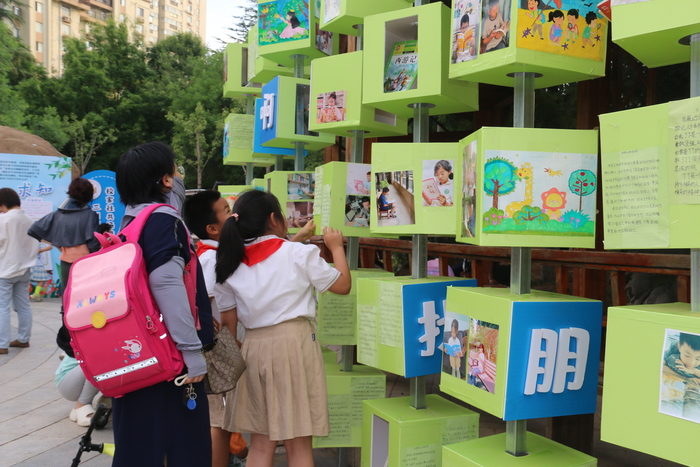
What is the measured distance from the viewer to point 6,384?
5.22 metres

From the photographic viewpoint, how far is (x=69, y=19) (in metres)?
44.7

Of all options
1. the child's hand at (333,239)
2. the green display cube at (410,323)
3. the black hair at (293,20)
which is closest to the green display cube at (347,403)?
the green display cube at (410,323)

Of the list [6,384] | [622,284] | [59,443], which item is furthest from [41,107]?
[622,284]

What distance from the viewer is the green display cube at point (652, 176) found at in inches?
57.6

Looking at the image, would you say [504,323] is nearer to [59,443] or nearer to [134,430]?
[134,430]

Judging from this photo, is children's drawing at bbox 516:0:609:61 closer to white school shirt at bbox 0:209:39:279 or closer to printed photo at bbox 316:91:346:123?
printed photo at bbox 316:91:346:123

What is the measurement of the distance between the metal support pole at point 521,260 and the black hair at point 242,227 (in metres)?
1.06

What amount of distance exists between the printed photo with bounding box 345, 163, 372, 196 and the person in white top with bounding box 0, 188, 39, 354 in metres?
4.56

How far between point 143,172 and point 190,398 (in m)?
0.82

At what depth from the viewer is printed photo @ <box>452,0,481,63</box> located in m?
2.13

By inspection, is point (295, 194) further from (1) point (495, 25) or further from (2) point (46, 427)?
(2) point (46, 427)

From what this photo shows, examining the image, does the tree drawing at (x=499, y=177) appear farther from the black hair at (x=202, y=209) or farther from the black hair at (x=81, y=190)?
the black hair at (x=81, y=190)

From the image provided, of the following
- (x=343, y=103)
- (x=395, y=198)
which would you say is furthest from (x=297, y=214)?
(x=395, y=198)

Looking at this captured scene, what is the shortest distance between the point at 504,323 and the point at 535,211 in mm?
369
